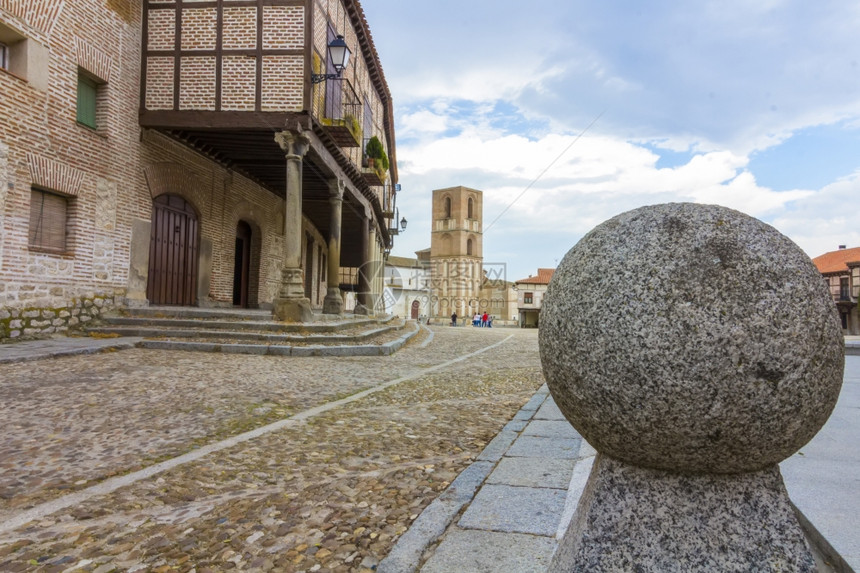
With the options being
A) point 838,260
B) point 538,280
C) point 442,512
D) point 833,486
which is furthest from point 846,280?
point 442,512

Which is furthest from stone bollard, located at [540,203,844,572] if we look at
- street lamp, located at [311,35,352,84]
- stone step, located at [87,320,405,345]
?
street lamp, located at [311,35,352,84]

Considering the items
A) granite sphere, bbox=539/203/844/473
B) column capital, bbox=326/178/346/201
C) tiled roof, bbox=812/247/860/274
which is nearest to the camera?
granite sphere, bbox=539/203/844/473

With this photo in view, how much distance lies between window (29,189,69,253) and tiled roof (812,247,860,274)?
4704cm

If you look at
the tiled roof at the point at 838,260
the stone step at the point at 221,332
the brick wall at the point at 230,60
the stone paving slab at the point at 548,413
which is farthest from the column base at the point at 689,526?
the tiled roof at the point at 838,260

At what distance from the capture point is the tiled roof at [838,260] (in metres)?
41.2

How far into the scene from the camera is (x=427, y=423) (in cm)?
462

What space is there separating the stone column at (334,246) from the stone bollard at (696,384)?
1270 cm

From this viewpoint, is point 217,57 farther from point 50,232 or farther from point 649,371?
point 649,371

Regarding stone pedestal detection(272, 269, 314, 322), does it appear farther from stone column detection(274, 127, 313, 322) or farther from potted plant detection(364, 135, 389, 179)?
potted plant detection(364, 135, 389, 179)

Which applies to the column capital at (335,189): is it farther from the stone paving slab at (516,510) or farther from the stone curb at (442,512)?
the stone paving slab at (516,510)

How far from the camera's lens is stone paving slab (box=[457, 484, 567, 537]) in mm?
2352

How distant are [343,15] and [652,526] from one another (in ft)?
52.9

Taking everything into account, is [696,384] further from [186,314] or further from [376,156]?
[376,156]

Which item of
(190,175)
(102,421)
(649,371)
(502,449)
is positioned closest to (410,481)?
(502,449)
